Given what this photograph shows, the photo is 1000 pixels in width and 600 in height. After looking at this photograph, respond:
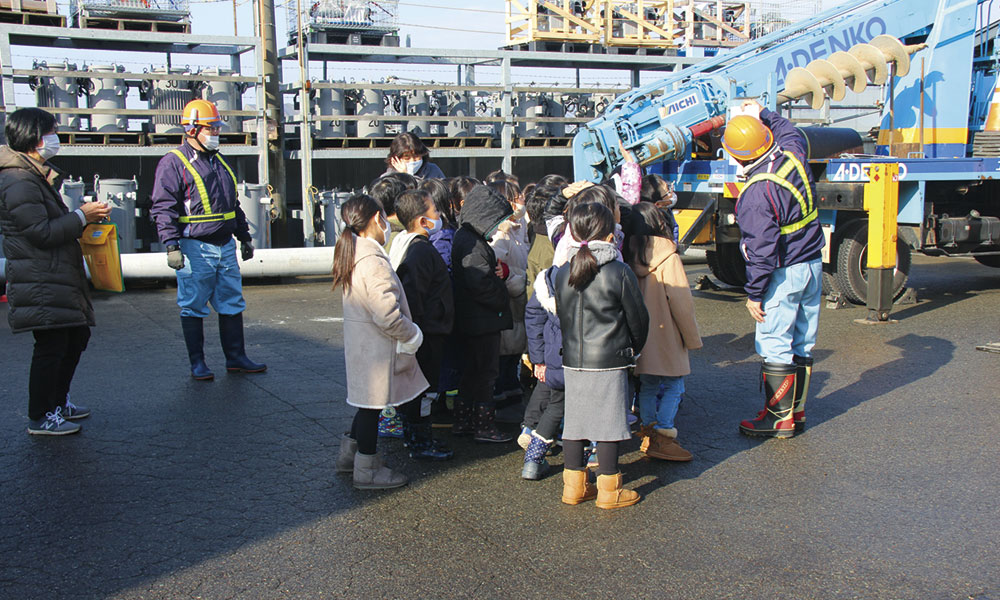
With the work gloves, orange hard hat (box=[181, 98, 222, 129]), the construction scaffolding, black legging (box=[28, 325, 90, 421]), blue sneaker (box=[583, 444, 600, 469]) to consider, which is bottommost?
blue sneaker (box=[583, 444, 600, 469])

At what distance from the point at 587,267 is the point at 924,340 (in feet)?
16.6

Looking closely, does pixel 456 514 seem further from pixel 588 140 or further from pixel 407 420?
pixel 588 140

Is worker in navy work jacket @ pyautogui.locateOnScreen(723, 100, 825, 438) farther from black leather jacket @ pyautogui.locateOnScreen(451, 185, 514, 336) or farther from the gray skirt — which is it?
black leather jacket @ pyautogui.locateOnScreen(451, 185, 514, 336)

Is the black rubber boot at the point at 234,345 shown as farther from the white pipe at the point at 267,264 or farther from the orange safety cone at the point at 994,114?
the orange safety cone at the point at 994,114

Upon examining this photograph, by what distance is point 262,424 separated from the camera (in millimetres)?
5500

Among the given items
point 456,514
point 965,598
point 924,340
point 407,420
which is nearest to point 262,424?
point 407,420

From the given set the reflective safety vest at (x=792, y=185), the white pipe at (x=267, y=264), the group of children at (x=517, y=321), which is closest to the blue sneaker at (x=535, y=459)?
the group of children at (x=517, y=321)

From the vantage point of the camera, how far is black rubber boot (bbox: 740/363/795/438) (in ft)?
17.0

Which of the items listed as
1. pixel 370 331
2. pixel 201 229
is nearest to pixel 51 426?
pixel 201 229

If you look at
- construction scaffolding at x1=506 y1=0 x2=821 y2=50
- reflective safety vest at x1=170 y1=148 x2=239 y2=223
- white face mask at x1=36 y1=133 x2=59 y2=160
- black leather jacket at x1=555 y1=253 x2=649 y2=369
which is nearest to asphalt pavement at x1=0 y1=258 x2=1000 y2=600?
black leather jacket at x1=555 y1=253 x2=649 y2=369

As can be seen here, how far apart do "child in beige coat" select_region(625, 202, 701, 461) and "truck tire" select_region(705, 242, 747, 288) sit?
5.69 m

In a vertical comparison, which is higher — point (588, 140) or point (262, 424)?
point (588, 140)

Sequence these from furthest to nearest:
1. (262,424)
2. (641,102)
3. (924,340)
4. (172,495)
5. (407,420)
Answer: (641,102) → (924,340) → (262,424) → (407,420) → (172,495)

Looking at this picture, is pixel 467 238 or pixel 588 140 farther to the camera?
pixel 588 140
